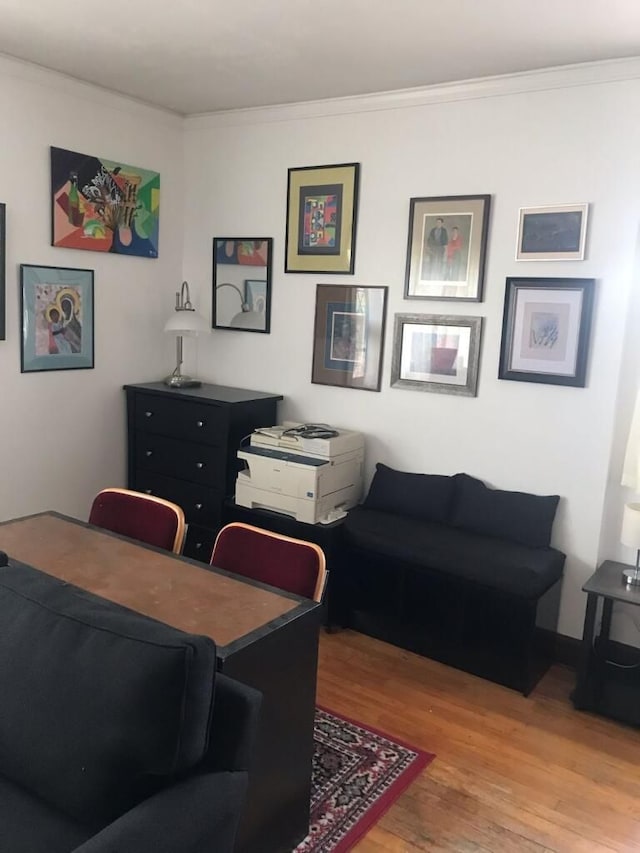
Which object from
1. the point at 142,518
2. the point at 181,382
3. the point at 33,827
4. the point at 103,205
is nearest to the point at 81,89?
the point at 103,205

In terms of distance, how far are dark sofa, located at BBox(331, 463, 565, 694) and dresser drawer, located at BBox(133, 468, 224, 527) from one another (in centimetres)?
80

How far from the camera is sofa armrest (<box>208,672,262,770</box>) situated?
157cm

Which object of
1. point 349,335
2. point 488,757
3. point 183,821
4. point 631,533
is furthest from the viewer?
point 349,335

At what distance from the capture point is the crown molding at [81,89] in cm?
354

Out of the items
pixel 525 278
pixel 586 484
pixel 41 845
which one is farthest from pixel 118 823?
pixel 525 278

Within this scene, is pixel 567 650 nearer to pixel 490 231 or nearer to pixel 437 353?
pixel 437 353

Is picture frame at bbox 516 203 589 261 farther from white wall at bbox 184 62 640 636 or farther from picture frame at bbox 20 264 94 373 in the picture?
picture frame at bbox 20 264 94 373

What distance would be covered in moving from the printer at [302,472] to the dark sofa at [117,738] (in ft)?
6.44

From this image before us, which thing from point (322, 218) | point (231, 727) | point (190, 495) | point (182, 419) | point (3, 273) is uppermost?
point (322, 218)

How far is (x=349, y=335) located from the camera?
401cm

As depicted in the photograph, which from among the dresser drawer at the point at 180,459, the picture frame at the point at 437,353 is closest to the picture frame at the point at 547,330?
the picture frame at the point at 437,353

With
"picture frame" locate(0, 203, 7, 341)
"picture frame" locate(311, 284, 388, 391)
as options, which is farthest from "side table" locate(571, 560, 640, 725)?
"picture frame" locate(0, 203, 7, 341)

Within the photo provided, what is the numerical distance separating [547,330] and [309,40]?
1665 mm

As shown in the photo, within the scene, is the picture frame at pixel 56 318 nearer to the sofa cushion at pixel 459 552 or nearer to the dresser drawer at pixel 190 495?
the dresser drawer at pixel 190 495
